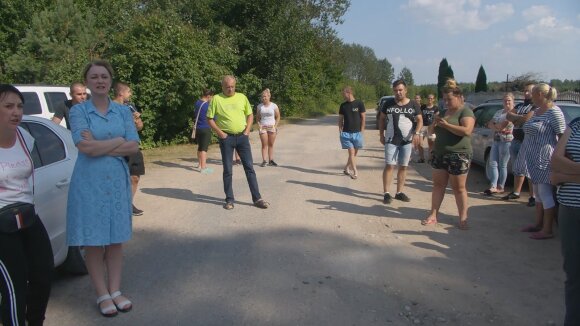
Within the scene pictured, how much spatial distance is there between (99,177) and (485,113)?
8.76 metres

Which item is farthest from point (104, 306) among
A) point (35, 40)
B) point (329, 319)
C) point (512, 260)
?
point (35, 40)

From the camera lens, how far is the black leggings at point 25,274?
9.80ft

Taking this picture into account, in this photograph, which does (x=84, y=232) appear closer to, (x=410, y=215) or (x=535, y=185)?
(x=410, y=215)

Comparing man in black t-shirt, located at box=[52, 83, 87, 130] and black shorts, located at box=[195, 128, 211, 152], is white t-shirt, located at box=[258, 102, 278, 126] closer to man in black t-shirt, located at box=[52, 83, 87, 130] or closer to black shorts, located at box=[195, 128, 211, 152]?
black shorts, located at box=[195, 128, 211, 152]

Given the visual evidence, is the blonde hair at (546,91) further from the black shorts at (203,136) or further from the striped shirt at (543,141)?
the black shorts at (203,136)

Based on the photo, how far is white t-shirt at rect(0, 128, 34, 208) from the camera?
3.03m

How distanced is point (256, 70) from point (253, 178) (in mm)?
18667

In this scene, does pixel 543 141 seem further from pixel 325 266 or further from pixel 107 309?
pixel 107 309

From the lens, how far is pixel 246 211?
23.3ft

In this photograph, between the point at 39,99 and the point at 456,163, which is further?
the point at 39,99

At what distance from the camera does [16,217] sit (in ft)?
9.87

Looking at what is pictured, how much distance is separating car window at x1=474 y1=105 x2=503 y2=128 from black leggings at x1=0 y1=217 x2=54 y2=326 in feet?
29.6

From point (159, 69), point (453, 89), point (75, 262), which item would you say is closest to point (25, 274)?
point (75, 262)

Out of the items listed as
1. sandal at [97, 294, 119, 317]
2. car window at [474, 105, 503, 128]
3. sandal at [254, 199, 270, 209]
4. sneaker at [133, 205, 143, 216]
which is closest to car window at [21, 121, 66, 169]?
sandal at [97, 294, 119, 317]
